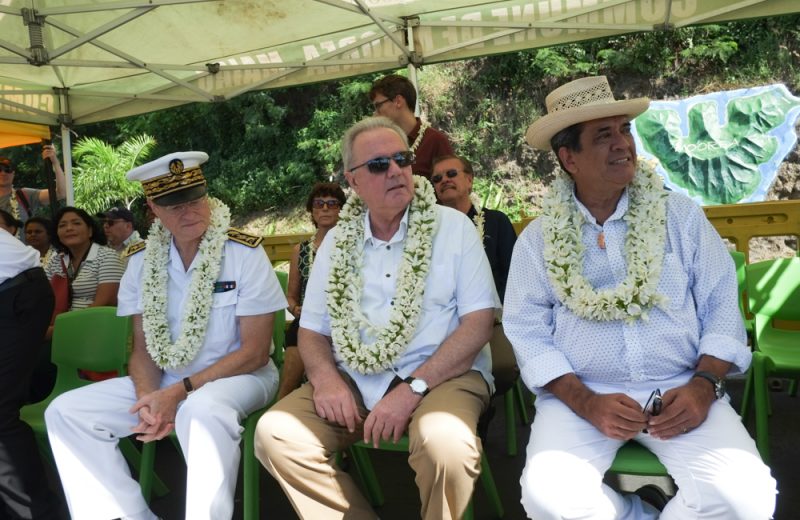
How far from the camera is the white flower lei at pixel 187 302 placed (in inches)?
125

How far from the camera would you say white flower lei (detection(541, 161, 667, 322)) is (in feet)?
8.10

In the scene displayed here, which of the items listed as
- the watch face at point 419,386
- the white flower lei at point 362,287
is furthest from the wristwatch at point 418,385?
the white flower lei at point 362,287

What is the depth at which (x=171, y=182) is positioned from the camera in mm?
3227

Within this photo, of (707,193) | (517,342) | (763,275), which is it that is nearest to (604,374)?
(517,342)

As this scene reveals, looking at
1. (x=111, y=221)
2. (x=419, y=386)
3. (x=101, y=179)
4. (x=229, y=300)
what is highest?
(x=101, y=179)

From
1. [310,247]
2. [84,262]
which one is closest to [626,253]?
[310,247]

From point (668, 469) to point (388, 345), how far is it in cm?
108

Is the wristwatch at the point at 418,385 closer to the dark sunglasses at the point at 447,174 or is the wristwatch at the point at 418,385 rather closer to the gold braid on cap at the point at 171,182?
the gold braid on cap at the point at 171,182

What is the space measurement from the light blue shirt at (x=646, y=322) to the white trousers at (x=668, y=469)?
19 cm

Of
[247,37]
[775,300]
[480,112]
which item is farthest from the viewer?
[480,112]

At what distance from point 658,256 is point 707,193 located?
9.34 meters


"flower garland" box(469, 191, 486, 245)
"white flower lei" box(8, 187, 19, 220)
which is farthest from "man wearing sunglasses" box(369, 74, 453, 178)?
"white flower lei" box(8, 187, 19, 220)

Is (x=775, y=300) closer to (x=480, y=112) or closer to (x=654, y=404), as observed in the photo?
(x=654, y=404)

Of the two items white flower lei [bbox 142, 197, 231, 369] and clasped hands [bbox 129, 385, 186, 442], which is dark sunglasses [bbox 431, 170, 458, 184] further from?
clasped hands [bbox 129, 385, 186, 442]
